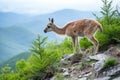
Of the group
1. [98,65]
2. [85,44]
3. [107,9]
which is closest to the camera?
[98,65]

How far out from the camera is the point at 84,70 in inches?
559

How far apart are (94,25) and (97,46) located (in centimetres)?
111

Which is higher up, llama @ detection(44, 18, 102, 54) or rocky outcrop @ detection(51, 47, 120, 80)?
llama @ detection(44, 18, 102, 54)

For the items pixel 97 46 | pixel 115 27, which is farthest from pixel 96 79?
pixel 115 27

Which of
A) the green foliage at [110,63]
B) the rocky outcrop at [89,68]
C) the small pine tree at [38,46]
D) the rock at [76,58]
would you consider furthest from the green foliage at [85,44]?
the green foliage at [110,63]

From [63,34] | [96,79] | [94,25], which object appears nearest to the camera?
[96,79]

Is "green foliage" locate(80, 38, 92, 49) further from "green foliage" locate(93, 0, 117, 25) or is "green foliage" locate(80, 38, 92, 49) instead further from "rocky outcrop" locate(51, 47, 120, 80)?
"rocky outcrop" locate(51, 47, 120, 80)

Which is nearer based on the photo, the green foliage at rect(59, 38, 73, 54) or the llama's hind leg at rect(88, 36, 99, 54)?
the llama's hind leg at rect(88, 36, 99, 54)

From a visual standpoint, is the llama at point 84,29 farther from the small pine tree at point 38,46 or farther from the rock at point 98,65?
the rock at point 98,65

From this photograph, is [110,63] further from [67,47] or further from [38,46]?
[67,47]

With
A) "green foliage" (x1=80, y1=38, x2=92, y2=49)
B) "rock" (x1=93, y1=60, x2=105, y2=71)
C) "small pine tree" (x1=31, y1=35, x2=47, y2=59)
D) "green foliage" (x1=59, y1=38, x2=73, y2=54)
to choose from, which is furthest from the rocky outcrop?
"green foliage" (x1=59, y1=38, x2=73, y2=54)

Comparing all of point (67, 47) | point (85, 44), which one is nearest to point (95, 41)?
point (85, 44)

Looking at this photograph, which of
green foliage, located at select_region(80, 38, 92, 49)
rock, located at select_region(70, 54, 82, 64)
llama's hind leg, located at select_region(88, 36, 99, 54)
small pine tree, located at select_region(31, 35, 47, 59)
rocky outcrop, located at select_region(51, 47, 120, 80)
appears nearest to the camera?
rocky outcrop, located at select_region(51, 47, 120, 80)

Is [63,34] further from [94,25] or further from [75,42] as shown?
[94,25]
